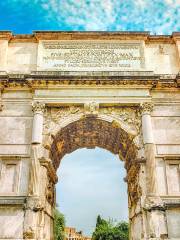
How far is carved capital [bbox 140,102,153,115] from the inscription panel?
5.26 feet

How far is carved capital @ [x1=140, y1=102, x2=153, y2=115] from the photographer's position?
12.0 m

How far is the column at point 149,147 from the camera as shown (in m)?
10.7

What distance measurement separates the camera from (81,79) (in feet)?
40.1

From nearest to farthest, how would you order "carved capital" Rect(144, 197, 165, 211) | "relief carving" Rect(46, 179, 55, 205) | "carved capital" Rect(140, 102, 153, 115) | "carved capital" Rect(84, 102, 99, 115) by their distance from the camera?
"carved capital" Rect(144, 197, 165, 211), "relief carving" Rect(46, 179, 55, 205), "carved capital" Rect(140, 102, 153, 115), "carved capital" Rect(84, 102, 99, 115)

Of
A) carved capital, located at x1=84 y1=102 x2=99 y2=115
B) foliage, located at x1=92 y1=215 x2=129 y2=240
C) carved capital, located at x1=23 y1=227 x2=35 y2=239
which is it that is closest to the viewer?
carved capital, located at x1=23 y1=227 x2=35 y2=239

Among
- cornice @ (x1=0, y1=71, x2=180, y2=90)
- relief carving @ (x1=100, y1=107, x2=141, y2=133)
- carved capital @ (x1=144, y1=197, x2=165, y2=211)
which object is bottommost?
carved capital @ (x1=144, y1=197, x2=165, y2=211)

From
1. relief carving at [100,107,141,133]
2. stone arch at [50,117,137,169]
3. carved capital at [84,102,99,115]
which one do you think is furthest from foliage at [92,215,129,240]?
carved capital at [84,102,99,115]

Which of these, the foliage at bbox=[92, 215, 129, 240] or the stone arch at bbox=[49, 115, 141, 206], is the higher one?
the stone arch at bbox=[49, 115, 141, 206]

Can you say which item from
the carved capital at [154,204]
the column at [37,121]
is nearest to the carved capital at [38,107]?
the column at [37,121]

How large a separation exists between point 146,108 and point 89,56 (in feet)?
10.6

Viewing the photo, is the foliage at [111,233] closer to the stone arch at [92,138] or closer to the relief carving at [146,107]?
the stone arch at [92,138]

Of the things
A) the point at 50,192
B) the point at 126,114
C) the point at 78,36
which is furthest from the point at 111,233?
the point at 78,36

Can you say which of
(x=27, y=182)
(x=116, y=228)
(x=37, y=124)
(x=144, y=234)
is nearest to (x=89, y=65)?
(x=37, y=124)

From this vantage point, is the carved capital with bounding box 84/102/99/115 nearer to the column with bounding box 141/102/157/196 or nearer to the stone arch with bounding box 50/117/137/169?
the stone arch with bounding box 50/117/137/169
